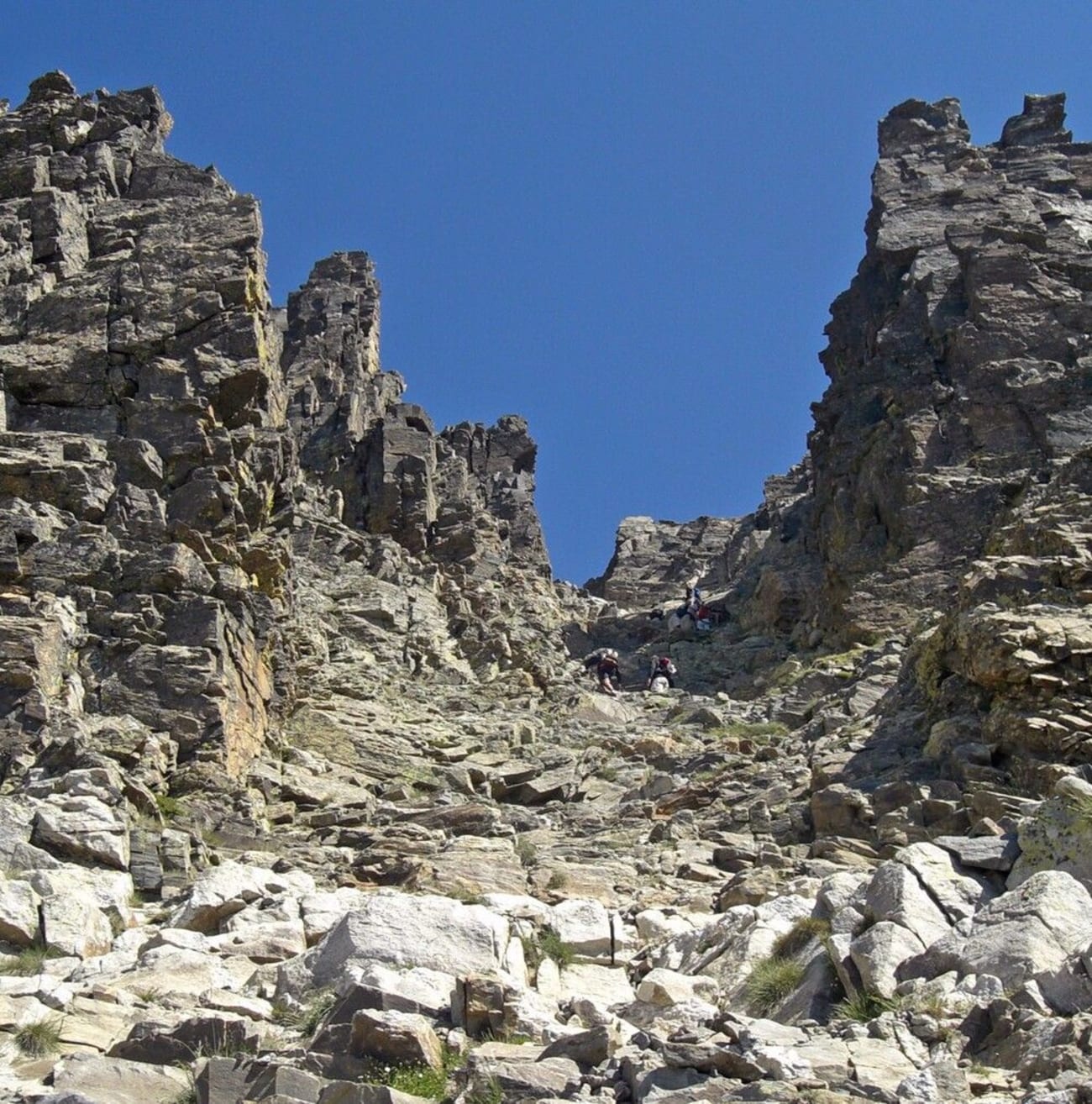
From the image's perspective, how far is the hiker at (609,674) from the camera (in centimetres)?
3931

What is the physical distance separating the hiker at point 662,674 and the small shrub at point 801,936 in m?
25.3

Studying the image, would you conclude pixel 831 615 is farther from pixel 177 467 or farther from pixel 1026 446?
pixel 177 467

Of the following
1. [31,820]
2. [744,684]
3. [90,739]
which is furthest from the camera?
[744,684]

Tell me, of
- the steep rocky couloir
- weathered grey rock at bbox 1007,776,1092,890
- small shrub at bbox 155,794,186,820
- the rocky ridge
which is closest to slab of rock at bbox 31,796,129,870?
the rocky ridge

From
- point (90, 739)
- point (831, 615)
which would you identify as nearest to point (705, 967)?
point (90, 739)

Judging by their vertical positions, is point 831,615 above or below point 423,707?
above

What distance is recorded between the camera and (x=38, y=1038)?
36.6 feet

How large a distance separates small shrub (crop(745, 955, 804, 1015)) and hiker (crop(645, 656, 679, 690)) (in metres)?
26.1

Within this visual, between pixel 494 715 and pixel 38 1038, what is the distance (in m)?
22.0

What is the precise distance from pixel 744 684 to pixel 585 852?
58.6ft

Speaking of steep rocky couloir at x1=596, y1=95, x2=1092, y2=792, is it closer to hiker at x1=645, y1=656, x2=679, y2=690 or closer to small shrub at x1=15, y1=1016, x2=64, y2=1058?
hiker at x1=645, y1=656, x2=679, y2=690

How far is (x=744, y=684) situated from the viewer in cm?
3806

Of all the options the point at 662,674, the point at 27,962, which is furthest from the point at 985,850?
the point at 662,674

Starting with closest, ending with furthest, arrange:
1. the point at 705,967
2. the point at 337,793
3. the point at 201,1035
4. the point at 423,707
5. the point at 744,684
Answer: the point at 201,1035 → the point at 705,967 → the point at 337,793 → the point at 423,707 → the point at 744,684
